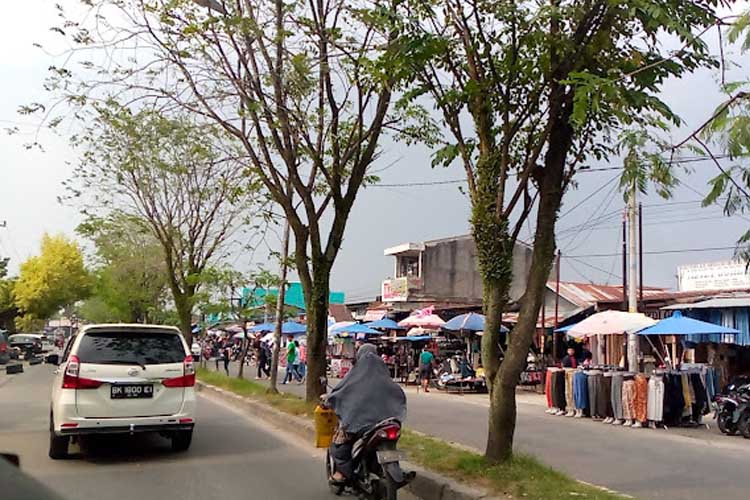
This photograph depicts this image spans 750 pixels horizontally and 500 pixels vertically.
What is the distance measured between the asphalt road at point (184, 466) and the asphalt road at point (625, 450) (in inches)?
109

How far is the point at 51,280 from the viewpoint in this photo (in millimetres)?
66188

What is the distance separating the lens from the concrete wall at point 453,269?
43.2 metres

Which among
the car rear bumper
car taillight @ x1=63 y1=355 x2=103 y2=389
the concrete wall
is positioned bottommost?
the car rear bumper

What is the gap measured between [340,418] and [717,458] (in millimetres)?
6667

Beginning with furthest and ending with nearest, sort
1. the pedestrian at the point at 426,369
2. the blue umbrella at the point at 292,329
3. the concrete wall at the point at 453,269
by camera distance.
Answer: the concrete wall at the point at 453,269, the blue umbrella at the point at 292,329, the pedestrian at the point at 426,369

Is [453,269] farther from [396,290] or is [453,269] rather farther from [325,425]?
[325,425]

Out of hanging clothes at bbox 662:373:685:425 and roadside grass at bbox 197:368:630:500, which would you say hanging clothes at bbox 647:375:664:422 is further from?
roadside grass at bbox 197:368:630:500

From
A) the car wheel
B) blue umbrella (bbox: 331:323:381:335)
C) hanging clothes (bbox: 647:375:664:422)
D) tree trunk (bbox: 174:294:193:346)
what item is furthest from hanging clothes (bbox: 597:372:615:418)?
tree trunk (bbox: 174:294:193:346)

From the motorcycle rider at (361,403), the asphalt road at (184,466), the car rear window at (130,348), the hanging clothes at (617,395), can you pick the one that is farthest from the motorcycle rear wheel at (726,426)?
the car rear window at (130,348)

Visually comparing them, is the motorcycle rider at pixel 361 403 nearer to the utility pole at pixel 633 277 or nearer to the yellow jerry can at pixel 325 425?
the yellow jerry can at pixel 325 425

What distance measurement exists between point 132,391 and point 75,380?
70cm

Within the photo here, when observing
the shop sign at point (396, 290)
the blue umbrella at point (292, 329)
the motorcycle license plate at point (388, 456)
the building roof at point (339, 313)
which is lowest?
the motorcycle license plate at point (388, 456)

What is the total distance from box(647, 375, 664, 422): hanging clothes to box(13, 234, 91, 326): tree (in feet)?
196

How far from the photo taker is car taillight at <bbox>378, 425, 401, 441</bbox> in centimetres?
729
